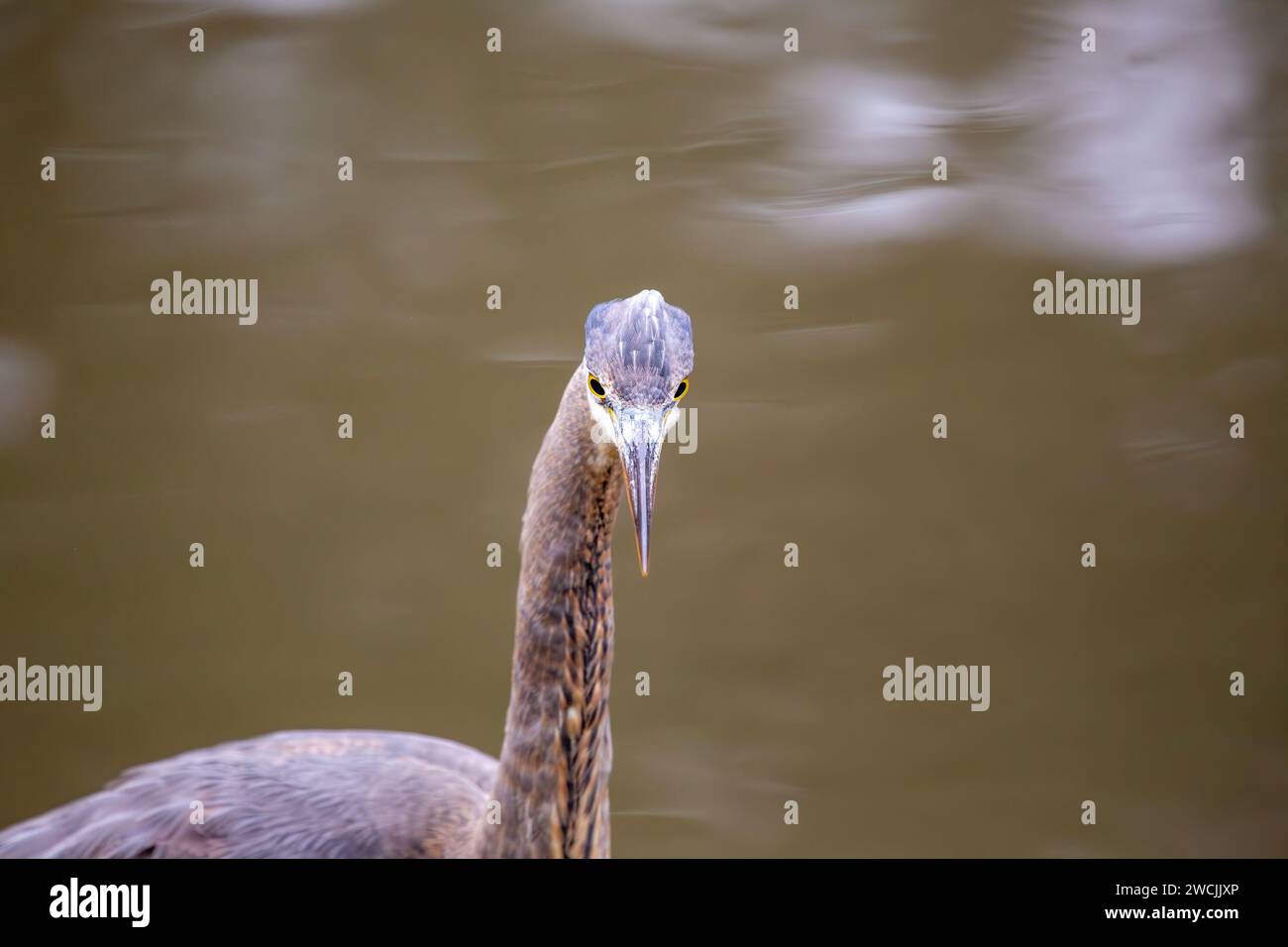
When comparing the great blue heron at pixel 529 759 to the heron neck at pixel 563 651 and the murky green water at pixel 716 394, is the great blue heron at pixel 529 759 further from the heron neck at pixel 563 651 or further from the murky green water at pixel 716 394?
the murky green water at pixel 716 394

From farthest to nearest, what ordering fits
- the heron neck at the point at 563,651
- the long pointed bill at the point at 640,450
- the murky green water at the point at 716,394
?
the murky green water at the point at 716,394
the heron neck at the point at 563,651
the long pointed bill at the point at 640,450

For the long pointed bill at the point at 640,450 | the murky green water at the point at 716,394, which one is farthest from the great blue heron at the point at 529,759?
the murky green water at the point at 716,394

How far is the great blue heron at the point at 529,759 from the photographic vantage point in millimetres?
1144

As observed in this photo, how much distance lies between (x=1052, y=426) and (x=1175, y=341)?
0.36 m

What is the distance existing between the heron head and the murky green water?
106 centimetres

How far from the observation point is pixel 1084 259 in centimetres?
225

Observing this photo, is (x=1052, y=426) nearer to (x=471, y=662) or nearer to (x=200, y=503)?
(x=471, y=662)

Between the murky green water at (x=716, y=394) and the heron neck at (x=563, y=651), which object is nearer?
the heron neck at (x=563, y=651)

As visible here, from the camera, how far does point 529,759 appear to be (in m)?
1.26

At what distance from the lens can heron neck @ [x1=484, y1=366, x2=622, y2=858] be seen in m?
1.22

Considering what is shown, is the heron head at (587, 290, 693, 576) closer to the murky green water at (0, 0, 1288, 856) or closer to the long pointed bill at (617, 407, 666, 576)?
the long pointed bill at (617, 407, 666, 576)

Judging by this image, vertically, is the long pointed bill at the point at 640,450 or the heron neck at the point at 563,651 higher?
the long pointed bill at the point at 640,450
